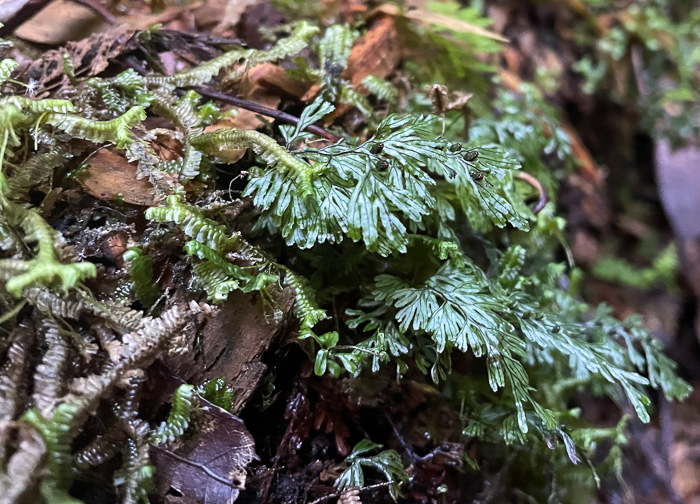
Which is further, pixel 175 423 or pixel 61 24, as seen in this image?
pixel 61 24

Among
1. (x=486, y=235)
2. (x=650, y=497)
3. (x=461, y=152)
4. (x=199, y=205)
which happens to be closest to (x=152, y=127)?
(x=199, y=205)

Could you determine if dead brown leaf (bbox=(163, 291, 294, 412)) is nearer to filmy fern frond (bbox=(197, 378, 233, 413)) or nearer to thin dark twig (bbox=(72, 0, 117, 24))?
filmy fern frond (bbox=(197, 378, 233, 413))

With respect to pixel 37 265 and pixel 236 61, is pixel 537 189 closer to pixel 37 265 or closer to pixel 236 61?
pixel 236 61

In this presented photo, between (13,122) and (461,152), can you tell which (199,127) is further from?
(461,152)

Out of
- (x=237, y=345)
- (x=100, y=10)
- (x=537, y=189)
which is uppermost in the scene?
(x=100, y=10)

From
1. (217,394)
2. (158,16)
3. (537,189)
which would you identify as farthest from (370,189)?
(158,16)

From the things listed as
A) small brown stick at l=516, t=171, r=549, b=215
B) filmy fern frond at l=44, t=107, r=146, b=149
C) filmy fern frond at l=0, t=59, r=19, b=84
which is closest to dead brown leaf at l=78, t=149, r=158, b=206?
filmy fern frond at l=44, t=107, r=146, b=149

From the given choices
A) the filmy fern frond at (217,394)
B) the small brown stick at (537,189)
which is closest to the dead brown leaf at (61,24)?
the filmy fern frond at (217,394)
